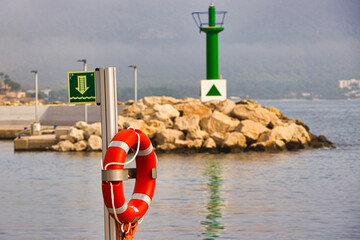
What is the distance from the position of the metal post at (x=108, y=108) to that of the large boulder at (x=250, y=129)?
18539 mm

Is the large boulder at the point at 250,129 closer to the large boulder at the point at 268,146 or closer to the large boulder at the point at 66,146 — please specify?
the large boulder at the point at 268,146

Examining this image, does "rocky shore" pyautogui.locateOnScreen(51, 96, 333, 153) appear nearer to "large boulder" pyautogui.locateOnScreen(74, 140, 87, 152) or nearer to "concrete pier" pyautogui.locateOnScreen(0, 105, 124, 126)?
"large boulder" pyautogui.locateOnScreen(74, 140, 87, 152)

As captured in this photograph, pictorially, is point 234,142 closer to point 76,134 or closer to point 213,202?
point 76,134

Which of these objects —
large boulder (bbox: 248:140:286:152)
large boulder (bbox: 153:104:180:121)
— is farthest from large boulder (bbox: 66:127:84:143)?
large boulder (bbox: 248:140:286:152)

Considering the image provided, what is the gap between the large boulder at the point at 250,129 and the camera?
950 inches

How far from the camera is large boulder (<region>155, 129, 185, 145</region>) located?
24.2 m

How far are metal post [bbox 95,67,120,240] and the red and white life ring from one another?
12 cm

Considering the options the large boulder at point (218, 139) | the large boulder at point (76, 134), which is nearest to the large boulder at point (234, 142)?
the large boulder at point (218, 139)

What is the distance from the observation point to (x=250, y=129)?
24.3 meters

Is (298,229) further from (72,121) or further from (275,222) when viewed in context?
(72,121)

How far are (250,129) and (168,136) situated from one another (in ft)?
9.99

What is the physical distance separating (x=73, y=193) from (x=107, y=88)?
8.89 metres

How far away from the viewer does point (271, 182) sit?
16.1 m

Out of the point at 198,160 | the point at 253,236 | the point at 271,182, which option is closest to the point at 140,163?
the point at 253,236
